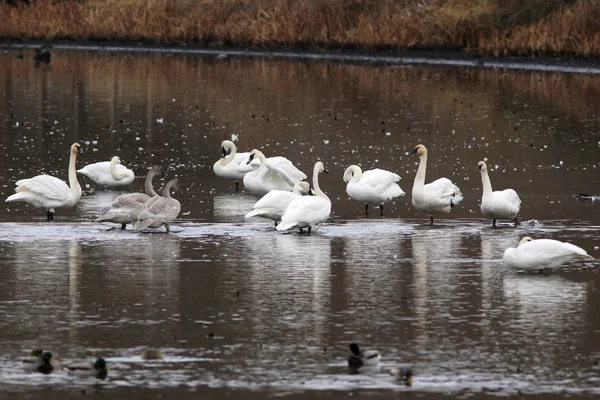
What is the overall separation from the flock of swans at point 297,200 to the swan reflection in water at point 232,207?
0.88 feet

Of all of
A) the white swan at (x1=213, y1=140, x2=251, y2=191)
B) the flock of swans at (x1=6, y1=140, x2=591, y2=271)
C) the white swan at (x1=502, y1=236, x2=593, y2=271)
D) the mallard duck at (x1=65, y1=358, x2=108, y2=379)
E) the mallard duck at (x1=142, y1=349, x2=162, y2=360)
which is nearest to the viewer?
the mallard duck at (x1=65, y1=358, x2=108, y2=379)

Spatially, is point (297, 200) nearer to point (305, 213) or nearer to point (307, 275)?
point (305, 213)

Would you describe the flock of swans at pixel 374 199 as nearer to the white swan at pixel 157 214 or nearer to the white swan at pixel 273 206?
the white swan at pixel 273 206

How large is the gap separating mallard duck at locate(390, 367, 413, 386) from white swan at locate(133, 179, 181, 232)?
5833 millimetres

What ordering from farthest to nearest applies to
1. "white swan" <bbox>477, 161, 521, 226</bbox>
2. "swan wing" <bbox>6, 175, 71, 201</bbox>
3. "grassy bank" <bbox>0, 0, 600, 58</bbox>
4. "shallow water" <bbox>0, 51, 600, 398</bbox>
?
"grassy bank" <bbox>0, 0, 600, 58</bbox>
"swan wing" <bbox>6, 175, 71, 201</bbox>
"white swan" <bbox>477, 161, 521, 226</bbox>
"shallow water" <bbox>0, 51, 600, 398</bbox>

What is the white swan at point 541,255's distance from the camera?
40.0 ft

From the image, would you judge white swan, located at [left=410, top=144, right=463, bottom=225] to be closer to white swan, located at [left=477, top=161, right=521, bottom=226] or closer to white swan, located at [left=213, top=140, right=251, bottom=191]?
white swan, located at [left=477, top=161, right=521, bottom=226]

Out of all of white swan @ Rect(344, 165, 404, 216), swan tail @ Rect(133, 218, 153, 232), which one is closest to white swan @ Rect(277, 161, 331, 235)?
swan tail @ Rect(133, 218, 153, 232)

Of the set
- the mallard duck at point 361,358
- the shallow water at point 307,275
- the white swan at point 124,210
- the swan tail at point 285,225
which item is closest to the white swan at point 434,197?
the shallow water at point 307,275

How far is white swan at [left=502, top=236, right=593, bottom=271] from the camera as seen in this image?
12188mm

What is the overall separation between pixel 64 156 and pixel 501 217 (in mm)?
8746

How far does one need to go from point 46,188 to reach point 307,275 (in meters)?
4.16

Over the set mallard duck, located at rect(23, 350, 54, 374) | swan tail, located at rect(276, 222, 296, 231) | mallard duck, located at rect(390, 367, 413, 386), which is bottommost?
mallard duck, located at rect(390, 367, 413, 386)

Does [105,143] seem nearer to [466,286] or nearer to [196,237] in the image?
[196,237]
